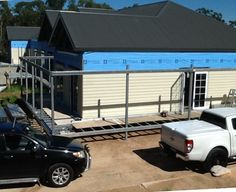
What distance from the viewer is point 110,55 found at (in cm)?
1764

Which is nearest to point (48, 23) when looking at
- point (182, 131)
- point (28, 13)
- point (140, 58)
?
point (140, 58)

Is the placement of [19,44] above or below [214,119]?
above

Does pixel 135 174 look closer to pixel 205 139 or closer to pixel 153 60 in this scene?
pixel 205 139

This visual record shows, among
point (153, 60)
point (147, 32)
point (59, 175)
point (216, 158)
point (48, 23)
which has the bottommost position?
point (59, 175)

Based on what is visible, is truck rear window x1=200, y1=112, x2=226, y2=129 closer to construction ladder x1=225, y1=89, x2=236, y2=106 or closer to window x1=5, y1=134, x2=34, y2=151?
window x1=5, y1=134, x2=34, y2=151

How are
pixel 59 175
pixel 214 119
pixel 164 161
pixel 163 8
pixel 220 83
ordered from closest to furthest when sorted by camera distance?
pixel 59 175, pixel 214 119, pixel 164 161, pixel 220 83, pixel 163 8

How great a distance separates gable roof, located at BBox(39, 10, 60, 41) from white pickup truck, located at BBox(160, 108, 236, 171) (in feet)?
64.6

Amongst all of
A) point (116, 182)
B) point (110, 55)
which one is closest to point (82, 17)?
point (110, 55)

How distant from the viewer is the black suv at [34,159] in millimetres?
9422

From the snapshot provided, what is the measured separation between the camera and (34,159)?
376 inches

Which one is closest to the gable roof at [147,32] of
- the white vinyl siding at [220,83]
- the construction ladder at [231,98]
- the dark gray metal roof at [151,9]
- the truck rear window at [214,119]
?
the dark gray metal roof at [151,9]

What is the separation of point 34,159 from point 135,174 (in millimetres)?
3220

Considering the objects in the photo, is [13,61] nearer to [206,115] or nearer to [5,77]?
[5,77]

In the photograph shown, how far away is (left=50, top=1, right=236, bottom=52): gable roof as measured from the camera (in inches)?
701
